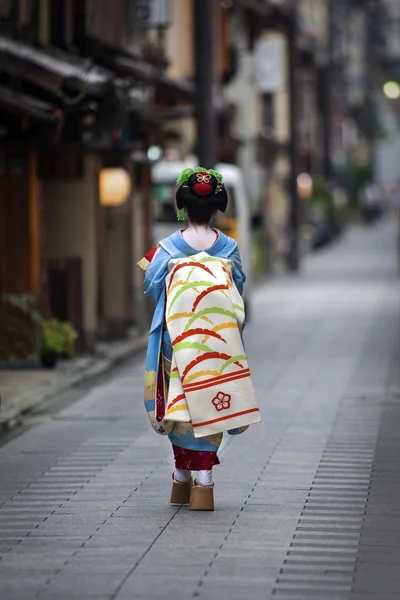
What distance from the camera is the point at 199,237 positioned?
10.4 m

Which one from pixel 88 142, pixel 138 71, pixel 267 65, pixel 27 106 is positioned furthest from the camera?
pixel 267 65

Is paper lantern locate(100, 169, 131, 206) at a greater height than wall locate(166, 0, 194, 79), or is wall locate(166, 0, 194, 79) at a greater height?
wall locate(166, 0, 194, 79)

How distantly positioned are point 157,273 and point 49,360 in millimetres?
9983

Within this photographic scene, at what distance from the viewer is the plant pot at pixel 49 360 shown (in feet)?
66.2

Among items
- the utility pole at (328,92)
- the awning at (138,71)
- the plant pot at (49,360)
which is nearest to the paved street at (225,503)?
the plant pot at (49,360)

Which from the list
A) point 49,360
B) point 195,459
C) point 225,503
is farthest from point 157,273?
point 49,360

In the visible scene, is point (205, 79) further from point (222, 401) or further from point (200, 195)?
point (222, 401)

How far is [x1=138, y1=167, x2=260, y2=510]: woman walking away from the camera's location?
1011 cm

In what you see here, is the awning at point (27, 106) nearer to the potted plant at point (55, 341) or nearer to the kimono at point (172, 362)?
the potted plant at point (55, 341)

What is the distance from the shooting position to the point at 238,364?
10.2 m

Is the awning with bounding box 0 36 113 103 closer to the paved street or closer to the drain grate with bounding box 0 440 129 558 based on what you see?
the paved street

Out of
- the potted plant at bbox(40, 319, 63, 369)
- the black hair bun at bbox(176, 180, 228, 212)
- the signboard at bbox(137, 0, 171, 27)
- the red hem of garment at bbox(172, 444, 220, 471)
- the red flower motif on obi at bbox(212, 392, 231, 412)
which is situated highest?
the signboard at bbox(137, 0, 171, 27)

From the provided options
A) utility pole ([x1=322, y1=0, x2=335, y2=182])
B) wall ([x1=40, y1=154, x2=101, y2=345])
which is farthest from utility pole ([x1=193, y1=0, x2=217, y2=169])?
utility pole ([x1=322, y1=0, x2=335, y2=182])

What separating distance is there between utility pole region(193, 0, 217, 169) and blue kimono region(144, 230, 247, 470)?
57.1 ft
